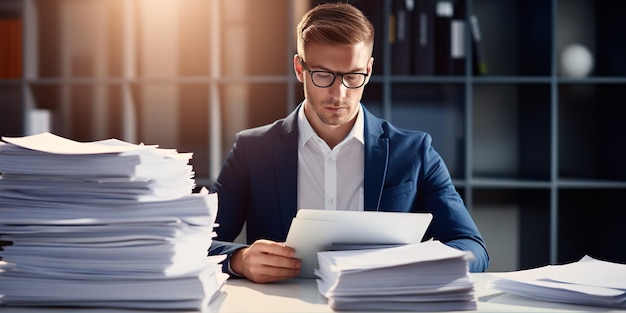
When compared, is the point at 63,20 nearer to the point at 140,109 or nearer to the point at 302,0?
the point at 140,109

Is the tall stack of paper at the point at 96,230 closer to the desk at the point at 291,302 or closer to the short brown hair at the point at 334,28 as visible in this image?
the desk at the point at 291,302

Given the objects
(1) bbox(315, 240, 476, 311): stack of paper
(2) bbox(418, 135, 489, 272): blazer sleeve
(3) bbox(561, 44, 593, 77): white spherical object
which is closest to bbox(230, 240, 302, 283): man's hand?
(1) bbox(315, 240, 476, 311): stack of paper

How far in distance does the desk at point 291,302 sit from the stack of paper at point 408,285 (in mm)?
36

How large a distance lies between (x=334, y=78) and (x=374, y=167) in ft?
0.91

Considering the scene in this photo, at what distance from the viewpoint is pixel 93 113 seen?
326 centimetres

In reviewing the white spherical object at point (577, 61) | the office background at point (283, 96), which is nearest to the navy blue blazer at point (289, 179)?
the office background at point (283, 96)

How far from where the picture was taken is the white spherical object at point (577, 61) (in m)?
2.96

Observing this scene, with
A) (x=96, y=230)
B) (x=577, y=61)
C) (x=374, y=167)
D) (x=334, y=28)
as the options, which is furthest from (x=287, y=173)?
(x=577, y=61)

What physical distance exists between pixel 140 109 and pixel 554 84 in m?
2.00

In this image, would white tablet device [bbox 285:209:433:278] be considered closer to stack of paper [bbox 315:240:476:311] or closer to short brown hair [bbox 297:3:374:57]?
stack of paper [bbox 315:240:476:311]

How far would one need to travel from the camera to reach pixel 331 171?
1827 millimetres

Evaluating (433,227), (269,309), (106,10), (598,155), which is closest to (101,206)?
(269,309)

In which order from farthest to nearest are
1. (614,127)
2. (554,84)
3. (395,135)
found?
(614,127), (554,84), (395,135)

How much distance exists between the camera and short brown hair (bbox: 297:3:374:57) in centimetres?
166
